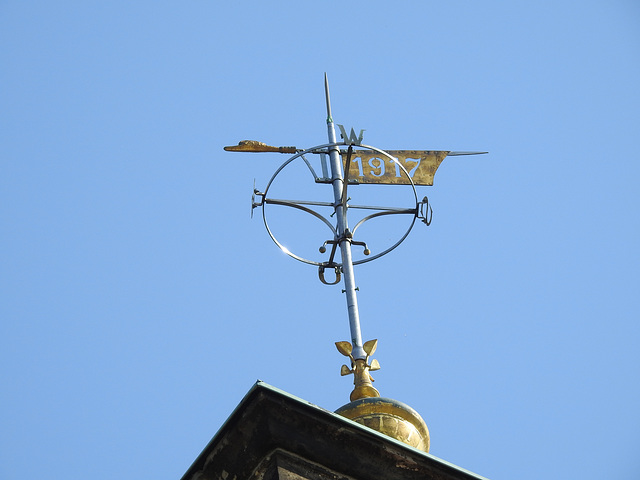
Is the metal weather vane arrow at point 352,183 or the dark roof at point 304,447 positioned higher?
the metal weather vane arrow at point 352,183

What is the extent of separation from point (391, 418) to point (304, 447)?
143cm

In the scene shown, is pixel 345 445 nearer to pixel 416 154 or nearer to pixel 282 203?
pixel 282 203

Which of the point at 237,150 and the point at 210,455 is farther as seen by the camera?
the point at 237,150

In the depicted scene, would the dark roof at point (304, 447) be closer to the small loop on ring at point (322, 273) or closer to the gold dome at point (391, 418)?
the gold dome at point (391, 418)

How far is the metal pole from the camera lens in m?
10.1

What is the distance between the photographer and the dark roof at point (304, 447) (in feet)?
24.1

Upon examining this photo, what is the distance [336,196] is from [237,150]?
1.74 meters

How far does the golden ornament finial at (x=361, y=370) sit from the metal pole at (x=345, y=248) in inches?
2.0

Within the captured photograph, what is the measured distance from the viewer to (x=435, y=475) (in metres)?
7.43

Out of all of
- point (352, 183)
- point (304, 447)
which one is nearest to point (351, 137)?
point (352, 183)

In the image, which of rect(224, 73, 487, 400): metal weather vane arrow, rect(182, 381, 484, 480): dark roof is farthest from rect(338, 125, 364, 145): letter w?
rect(182, 381, 484, 480): dark roof

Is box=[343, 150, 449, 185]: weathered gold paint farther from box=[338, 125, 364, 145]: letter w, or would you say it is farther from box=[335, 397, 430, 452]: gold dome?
box=[335, 397, 430, 452]: gold dome

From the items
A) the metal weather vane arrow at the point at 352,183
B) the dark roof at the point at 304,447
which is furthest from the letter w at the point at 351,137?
the dark roof at the point at 304,447

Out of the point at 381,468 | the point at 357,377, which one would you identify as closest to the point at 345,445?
the point at 381,468
